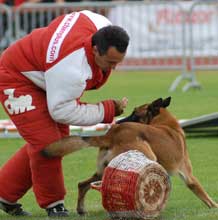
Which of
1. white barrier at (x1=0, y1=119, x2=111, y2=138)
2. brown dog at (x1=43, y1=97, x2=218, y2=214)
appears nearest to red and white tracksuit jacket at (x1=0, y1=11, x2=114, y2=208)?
brown dog at (x1=43, y1=97, x2=218, y2=214)

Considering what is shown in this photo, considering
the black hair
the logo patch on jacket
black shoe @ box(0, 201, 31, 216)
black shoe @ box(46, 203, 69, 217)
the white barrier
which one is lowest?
the white barrier

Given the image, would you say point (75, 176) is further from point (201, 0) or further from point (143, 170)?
point (201, 0)

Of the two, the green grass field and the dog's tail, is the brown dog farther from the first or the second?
the green grass field

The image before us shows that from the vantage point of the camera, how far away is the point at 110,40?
636 centimetres

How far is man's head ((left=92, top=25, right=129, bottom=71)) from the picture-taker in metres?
6.36

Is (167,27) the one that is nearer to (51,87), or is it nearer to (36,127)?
(36,127)

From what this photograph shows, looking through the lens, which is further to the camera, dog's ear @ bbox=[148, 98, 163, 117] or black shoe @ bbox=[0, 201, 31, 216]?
dog's ear @ bbox=[148, 98, 163, 117]

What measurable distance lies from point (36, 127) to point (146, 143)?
78 cm

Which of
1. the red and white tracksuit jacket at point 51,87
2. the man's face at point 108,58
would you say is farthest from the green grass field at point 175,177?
the man's face at point 108,58

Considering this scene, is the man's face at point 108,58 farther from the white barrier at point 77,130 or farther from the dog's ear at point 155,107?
the white barrier at point 77,130

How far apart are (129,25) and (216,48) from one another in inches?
68.0

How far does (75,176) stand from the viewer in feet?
28.4

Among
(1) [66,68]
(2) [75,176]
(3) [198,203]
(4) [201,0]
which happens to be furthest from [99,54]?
(4) [201,0]

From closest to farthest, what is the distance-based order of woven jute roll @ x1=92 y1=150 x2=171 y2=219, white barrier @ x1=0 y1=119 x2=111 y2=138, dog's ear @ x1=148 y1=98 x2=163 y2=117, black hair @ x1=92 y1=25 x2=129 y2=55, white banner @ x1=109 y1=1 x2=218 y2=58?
1. woven jute roll @ x1=92 y1=150 x2=171 y2=219
2. black hair @ x1=92 y1=25 x2=129 y2=55
3. dog's ear @ x1=148 y1=98 x2=163 y2=117
4. white barrier @ x1=0 y1=119 x2=111 y2=138
5. white banner @ x1=109 y1=1 x2=218 y2=58
